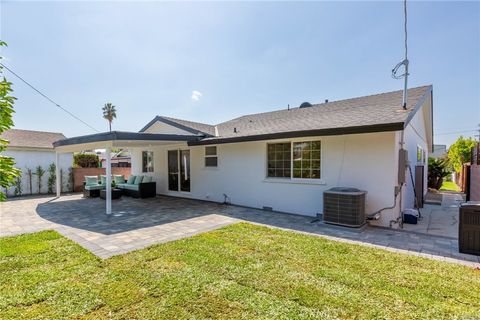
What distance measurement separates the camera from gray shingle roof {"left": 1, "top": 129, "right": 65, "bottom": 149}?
14135mm

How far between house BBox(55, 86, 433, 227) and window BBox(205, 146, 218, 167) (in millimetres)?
46

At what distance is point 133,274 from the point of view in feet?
12.5

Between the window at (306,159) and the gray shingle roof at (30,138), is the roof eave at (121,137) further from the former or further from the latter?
the gray shingle roof at (30,138)

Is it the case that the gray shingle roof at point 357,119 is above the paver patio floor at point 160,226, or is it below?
above

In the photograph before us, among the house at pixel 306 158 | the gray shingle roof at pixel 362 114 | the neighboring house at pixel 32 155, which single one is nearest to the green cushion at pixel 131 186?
the house at pixel 306 158

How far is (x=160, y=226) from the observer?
682 cm

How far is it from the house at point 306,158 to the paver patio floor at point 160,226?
0.74m

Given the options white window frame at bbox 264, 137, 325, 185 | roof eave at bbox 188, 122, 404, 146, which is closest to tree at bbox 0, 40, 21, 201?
roof eave at bbox 188, 122, 404, 146

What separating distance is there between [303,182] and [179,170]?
690cm

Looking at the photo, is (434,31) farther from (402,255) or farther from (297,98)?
(402,255)

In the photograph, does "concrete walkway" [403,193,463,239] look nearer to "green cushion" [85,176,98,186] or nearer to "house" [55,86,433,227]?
"house" [55,86,433,227]

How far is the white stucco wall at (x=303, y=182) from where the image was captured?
22.0ft

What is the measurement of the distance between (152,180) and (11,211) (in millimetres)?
5836

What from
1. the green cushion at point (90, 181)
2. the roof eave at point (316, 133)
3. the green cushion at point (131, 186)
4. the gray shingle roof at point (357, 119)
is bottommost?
the green cushion at point (131, 186)
